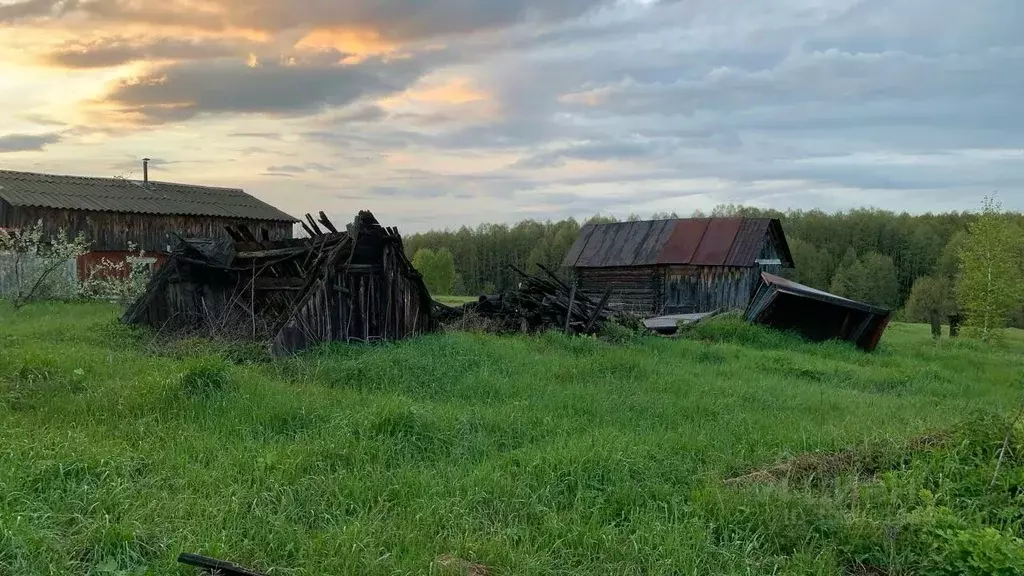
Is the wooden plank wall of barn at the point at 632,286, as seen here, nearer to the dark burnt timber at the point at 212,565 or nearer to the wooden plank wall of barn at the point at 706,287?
the wooden plank wall of barn at the point at 706,287

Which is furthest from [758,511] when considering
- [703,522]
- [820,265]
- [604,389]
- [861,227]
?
[861,227]

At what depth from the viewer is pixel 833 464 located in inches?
265

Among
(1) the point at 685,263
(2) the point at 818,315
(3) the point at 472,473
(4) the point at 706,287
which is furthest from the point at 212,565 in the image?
(4) the point at 706,287

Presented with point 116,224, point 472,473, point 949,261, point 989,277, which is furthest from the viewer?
point 949,261

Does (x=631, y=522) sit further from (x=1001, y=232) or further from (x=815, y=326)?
(x=1001, y=232)

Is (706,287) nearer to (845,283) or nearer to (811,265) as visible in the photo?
(845,283)

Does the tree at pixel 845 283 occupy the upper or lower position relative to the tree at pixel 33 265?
lower

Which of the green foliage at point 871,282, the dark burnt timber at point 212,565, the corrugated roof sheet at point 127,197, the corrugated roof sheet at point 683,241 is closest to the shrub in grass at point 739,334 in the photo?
the corrugated roof sheet at point 683,241

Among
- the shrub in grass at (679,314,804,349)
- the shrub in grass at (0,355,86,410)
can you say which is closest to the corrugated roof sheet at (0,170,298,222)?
the shrub in grass at (0,355,86,410)

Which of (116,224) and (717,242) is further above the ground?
(116,224)

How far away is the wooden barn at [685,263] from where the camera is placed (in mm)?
27391

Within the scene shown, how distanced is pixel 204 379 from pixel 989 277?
39.0 metres

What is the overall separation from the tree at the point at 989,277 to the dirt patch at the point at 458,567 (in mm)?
37904

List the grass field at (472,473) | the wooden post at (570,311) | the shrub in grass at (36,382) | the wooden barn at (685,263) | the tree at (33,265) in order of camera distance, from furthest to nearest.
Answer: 1. the wooden barn at (685,263)
2. the tree at (33,265)
3. the wooden post at (570,311)
4. the shrub in grass at (36,382)
5. the grass field at (472,473)
